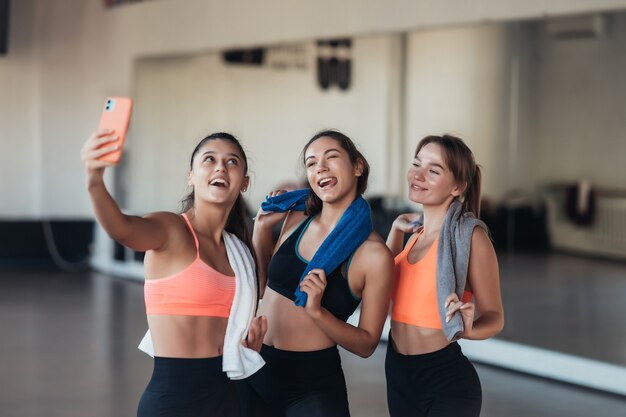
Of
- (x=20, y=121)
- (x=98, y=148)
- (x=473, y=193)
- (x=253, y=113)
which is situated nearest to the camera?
(x=98, y=148)

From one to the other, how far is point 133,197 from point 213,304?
8.42 meters

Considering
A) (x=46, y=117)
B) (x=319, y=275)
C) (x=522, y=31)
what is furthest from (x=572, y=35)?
(x=46, y=117)

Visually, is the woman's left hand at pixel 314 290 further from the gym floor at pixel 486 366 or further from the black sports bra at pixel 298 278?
the gym floor at pixel 486 366

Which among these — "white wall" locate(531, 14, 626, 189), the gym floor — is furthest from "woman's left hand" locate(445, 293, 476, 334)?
"white wall" locate(531, 14, 626, 189)

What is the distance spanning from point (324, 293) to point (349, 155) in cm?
44

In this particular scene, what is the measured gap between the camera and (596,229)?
631cm

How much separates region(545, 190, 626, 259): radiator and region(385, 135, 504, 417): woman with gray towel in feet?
11.3

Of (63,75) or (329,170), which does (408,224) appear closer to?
(329,170)

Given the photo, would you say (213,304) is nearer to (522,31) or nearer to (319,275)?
(319,275)

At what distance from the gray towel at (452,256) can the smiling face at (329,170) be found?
0.34 m

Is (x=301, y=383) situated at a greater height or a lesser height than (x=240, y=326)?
lesser

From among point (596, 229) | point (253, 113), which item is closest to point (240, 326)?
point (596, 229)

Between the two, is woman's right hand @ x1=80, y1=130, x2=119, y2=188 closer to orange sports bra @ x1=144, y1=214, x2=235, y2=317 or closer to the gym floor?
orange sports bra @ x1=144, y1=214, x2=235, y2=317

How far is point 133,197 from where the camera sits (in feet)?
36.0
